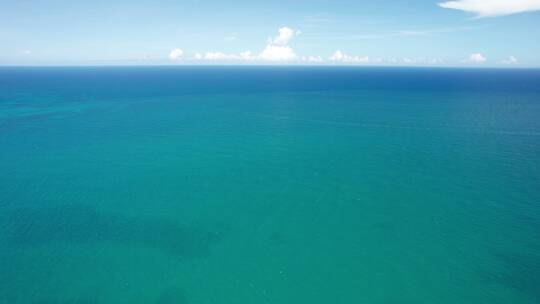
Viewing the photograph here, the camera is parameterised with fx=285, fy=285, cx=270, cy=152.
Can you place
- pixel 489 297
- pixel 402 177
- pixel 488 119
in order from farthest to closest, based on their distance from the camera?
pixel 488 119 < pixel 402 177 < pixel 489 297

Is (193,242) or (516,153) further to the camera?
(516,153)

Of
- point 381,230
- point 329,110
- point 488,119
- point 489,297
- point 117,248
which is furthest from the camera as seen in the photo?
point 329,110

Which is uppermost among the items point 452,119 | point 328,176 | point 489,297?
point 452,119

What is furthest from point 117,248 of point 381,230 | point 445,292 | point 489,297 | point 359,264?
point 489,297

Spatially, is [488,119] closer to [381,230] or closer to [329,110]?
[329,110]

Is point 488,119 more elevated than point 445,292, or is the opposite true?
point 488,119

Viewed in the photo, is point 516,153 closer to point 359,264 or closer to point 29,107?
point 359,264

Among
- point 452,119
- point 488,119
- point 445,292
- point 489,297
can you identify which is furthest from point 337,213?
point 488,119
